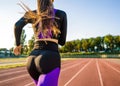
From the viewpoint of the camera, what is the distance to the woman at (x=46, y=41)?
3.14m

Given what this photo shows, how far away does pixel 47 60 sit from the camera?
10.3 ft

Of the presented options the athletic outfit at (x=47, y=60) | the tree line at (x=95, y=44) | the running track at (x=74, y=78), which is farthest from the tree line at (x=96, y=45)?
the athletic outfit at (x=47, y=60)

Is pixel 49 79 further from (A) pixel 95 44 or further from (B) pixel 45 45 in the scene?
(A) pixel 95 44

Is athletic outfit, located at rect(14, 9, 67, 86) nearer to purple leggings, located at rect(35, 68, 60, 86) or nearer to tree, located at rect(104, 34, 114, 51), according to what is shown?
purple leggings, located at rect(35, 68, 60, 86)

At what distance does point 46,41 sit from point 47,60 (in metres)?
0.29

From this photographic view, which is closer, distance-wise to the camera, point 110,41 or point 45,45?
point 45,45

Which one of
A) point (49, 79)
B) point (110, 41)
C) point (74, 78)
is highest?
point (110, 41)

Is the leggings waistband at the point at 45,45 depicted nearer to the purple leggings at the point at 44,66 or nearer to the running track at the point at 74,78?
the purple leggings at the point at 44,66

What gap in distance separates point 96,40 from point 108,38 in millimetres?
19065

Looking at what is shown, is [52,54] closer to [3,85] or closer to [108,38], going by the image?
[3,85]

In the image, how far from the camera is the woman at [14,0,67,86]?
314 centimetres

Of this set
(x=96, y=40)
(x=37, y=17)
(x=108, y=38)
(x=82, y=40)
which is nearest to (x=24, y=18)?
(x=37, y=17)

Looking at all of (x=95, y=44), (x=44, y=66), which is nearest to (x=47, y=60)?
(x=44, y=66)

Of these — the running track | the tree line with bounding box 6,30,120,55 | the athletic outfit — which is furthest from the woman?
the tree line with bounding box 6,30,120,55
